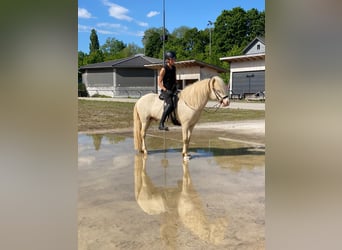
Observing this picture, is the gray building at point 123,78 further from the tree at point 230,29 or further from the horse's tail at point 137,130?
the horse's tail at point 137,130

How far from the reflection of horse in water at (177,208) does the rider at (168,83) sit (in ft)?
4.57

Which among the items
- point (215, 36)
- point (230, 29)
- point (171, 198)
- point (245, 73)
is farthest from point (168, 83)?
point (230, 29)

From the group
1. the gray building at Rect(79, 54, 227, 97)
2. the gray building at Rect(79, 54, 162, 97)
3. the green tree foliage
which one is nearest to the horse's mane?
the gray building at Rect(79, 54, 227, 97)

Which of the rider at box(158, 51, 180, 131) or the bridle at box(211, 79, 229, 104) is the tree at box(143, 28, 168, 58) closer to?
the rider at box(158, 51, 180, 131)

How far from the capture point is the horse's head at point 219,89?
503 centimetres

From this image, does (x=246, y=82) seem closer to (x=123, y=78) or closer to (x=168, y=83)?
(x=123, y=78)

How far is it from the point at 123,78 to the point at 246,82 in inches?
501

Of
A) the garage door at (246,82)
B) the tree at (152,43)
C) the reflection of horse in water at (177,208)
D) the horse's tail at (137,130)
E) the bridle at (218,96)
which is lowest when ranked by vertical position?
the reflection of horse in water at (177,208)

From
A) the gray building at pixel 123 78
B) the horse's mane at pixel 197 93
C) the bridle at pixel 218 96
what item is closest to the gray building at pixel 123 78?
the gray building at pixel 123 78
